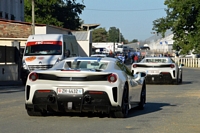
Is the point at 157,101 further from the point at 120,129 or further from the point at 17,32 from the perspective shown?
the point at 17,32

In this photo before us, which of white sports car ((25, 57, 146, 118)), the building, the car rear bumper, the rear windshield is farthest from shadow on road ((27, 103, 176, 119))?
the building

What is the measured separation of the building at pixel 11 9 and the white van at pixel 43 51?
24938mm

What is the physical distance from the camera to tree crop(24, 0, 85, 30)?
68625mm

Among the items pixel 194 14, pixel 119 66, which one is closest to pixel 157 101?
pixel 119 66

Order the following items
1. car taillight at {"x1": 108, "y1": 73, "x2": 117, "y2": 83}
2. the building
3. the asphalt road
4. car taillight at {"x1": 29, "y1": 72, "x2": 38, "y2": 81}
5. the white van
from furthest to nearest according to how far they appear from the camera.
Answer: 1. the building
2. the white van
3. car taillight at {"x1": 29, "y1": 72, "x2": 38, "y2": 81}
4. car taillight at {"x1": 108, "y1": 73, "x2": 117, "y2": 83}
5. the asphalt road

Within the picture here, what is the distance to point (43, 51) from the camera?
25.0 metres

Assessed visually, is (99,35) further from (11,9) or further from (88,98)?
(88,98)

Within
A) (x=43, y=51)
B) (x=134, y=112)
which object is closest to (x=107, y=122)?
(x=134, y=112)

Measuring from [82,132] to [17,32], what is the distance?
107 feet

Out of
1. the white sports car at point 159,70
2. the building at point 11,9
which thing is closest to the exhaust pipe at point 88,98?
the white sports car at point 159,70

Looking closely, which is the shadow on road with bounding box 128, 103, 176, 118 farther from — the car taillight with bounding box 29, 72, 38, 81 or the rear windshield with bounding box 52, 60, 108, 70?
the car taillight with bounding box 29, 72, 38, 81

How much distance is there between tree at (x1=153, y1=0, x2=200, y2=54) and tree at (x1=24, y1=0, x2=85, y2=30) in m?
13.5

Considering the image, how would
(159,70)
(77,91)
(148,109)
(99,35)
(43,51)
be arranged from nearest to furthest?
(77,91), (148,109), (159,70), (43,51), (99,35)

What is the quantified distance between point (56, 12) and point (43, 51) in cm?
4743
